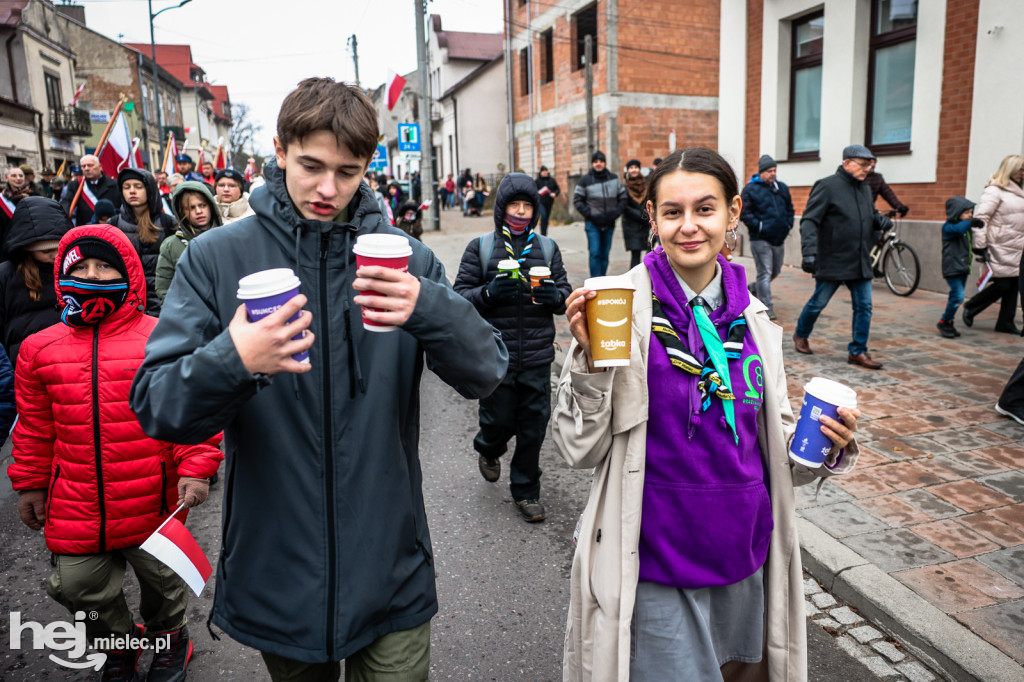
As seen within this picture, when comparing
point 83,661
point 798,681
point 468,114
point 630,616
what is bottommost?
point 83,661

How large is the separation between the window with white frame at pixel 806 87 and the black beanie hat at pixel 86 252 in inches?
490

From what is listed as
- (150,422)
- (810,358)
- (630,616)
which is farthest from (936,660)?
(810,358)

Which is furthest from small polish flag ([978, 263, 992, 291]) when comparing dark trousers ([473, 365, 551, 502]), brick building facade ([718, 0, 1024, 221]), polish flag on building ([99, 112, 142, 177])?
polish flag on building ([99, 112, 142, 177])

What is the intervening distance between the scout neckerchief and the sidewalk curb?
1.85m

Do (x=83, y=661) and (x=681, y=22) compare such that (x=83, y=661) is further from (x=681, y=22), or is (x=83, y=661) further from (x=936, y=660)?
(x=681, y=22)

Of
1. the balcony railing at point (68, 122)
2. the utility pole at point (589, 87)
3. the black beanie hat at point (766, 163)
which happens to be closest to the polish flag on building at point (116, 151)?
the black beanie hat at point (766, 163)

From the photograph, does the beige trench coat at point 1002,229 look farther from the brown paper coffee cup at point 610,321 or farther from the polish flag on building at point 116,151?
the polish flag on building at point 116,151

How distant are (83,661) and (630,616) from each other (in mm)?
2629

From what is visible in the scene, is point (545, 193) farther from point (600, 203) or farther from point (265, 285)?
point (265, 285)

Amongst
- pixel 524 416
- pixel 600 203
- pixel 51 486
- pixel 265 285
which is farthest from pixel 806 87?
pixel 265 285

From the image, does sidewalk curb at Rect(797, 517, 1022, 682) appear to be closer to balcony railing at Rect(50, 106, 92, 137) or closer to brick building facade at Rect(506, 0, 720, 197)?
brick building facade at Rect(506, 0, 720, 197)

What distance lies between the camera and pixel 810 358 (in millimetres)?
7785

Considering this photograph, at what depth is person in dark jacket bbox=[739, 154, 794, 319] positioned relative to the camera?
941 centimetres

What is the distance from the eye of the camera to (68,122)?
35250 mm
